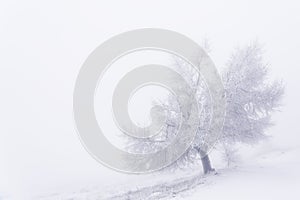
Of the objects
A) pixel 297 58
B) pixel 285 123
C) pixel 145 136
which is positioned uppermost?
pixel 297 58

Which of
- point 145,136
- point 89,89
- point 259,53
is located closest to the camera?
point 145,136

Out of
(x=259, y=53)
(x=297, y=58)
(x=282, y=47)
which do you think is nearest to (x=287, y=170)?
(x=259, y=53)

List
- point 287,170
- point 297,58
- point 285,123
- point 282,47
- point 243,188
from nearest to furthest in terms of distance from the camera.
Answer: point 243,188
point 287,170
point 285,123
point 297,58
point 282,47

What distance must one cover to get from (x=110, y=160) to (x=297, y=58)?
11151 cm

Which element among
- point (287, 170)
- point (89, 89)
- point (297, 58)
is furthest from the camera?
point (297, 58)

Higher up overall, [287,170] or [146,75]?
[146,75]

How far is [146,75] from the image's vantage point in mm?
24672

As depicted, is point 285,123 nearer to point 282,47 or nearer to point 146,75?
Result: point 146,75

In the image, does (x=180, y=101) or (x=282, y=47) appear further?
(x=282, y=47)

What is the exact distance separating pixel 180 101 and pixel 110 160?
6706 millimetres

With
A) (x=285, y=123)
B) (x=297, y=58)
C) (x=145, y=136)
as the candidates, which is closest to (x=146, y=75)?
(x=145, y=136)

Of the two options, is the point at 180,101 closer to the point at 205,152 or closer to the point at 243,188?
the point at 205,152

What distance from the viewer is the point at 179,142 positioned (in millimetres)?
19812

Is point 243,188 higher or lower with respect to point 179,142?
lower
